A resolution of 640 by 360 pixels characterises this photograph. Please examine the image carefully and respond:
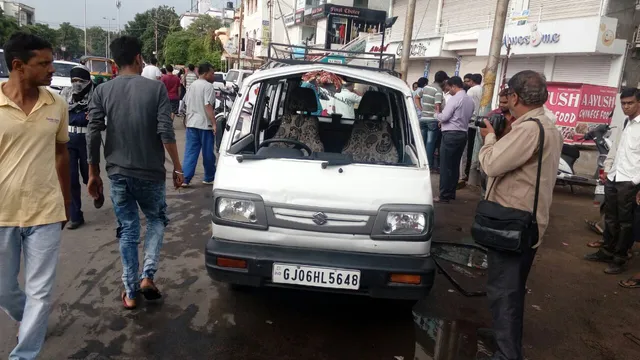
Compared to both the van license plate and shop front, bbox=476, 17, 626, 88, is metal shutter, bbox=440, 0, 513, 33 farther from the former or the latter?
the van license plate

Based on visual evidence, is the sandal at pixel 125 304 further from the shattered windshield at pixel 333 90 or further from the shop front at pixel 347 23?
the shop front at pixel 347 23

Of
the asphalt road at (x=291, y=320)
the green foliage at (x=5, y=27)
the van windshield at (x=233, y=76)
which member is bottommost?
the asphalt road at (x=291, y=320)

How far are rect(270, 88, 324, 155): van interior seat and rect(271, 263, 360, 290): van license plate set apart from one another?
1703mm

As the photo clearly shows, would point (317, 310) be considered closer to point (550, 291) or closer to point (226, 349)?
point (226, 349)

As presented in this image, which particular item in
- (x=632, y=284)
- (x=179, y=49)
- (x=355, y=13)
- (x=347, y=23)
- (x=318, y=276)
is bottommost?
(x=632, y=284)

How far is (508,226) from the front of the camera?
276 centimetres

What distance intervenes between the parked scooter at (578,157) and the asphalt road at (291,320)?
9.48ft

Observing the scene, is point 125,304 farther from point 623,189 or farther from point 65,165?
point 623,189

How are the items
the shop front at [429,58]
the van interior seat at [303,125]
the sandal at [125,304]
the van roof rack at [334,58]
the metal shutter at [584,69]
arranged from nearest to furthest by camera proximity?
the sandal at [125,304] < the van roof rack at [334,58] < the van interior seat at [303,125] < the metal shutter at [584,69] < the shop front at [429,58]

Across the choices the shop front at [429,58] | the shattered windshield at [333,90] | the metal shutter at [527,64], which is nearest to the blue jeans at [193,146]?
the shattered windshield at [333,90]

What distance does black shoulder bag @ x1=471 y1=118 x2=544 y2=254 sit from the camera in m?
2.73

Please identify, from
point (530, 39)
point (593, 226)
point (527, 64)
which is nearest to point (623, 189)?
point (593, 226)

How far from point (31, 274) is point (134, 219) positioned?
3.39ft

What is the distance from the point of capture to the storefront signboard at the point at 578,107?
9578mm
